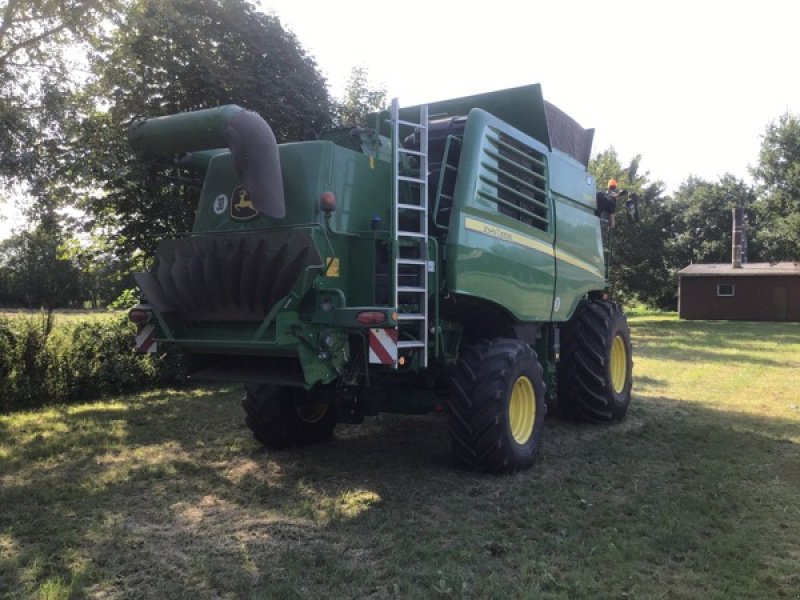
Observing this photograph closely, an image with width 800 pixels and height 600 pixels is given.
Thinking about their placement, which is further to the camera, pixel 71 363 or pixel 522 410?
pixel 71 363

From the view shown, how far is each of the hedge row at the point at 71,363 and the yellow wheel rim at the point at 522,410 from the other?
502cm

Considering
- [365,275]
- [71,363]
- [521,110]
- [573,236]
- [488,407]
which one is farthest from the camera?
[71,363]

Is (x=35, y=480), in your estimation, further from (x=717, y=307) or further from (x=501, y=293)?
(x=717, y=307)

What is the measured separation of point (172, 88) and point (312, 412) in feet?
20.6

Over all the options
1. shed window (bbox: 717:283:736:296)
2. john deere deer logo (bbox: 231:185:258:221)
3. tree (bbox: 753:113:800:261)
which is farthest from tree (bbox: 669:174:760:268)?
john deere deer logo (bbox: 231:185:258:221)

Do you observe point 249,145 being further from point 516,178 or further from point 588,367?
point 588,367

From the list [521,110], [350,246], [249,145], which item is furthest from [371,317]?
[521,110]

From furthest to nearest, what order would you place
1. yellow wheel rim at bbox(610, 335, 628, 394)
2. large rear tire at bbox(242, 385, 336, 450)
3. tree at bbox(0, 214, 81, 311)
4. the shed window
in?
1. the shed window
2. tree at bbox(0, 214, 81, 311)
3. yellow wheel rim at bbox(610, 335, 628, 394)
4. large rear tire at bbox(242, 385, 336, 450)

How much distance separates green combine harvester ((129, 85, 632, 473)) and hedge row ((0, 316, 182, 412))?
377 cm

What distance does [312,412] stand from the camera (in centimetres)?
669

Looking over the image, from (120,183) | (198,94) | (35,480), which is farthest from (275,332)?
(198,94)

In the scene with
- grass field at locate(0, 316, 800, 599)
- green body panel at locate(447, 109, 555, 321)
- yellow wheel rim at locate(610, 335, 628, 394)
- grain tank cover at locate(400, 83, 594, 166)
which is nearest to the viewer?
grass field at locate(0, 316, 800, 599)

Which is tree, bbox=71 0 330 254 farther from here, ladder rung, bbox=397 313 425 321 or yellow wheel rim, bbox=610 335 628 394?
yellow wheel rim, bbox=610 335 628 394

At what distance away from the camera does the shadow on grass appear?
3.56 meters
